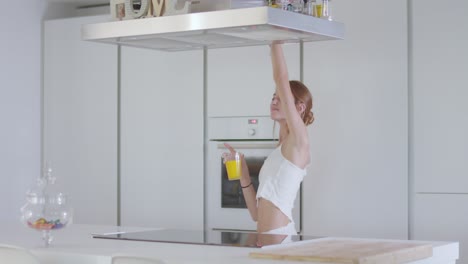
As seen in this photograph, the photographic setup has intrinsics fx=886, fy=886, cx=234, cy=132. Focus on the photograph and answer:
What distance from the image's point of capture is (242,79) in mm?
4871

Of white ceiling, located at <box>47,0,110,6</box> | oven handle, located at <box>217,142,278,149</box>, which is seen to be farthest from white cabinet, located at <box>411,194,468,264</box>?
white ceiling, located at <box>47,0,110,6</box>

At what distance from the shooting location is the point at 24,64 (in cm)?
554

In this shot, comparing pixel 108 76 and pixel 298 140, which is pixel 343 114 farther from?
pixel 108 76

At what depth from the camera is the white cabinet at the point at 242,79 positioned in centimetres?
479

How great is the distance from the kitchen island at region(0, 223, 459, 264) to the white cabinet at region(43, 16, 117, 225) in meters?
1.95

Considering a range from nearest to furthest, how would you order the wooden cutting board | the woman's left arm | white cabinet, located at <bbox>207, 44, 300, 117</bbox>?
1. the wooden cutting board
2. the woman's left arm
3. white cabinet, located at <bbox>207, 44, 300, 117</bbox>

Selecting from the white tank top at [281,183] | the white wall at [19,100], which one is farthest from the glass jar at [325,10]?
the white wall at [19,100]

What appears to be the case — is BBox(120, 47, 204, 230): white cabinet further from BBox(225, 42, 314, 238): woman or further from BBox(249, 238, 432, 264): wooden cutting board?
BBox(249, 238, 432, 264): wooden cutting board

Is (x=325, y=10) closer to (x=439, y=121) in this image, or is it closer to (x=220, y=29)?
(x=220, y=29)

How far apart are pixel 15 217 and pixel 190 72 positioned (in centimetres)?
147

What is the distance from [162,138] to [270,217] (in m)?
1.69

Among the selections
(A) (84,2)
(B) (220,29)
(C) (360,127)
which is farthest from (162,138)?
(B) (220,29)

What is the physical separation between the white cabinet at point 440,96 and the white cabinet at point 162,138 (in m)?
1.28

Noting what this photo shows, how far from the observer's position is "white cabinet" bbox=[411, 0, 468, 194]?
14.0ft
